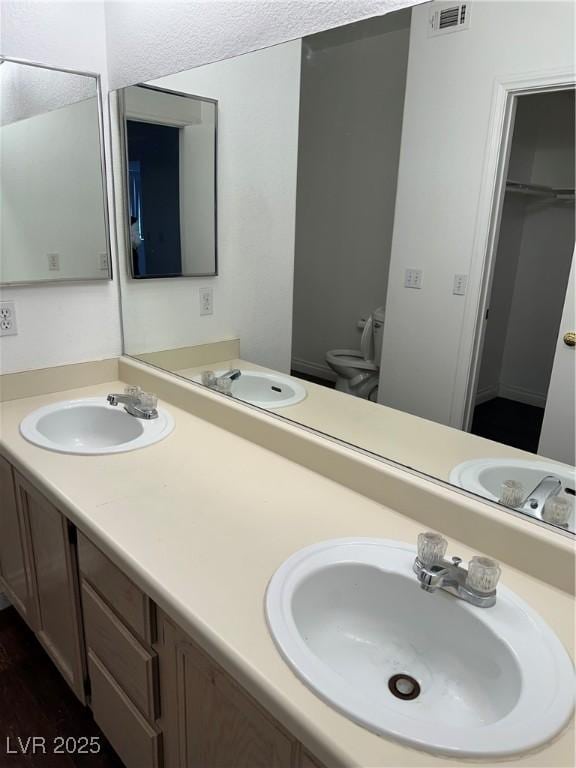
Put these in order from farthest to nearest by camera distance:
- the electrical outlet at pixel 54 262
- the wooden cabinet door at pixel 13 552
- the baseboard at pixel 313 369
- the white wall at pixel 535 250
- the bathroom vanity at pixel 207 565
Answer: the electrical outlet at pixel 54 262, the wooden cabinet door at pixel 13 552, the baseboard at pixel 313 369, the white wall at pixel 535 250, the bathroom vanity at pixel 207 565

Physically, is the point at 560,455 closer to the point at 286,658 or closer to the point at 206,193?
the point at 286,658

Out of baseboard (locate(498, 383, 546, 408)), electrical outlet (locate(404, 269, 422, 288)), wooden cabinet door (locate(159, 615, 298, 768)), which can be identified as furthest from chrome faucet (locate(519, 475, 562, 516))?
wooden cabinet door (locate(159, 615, 298, 768))

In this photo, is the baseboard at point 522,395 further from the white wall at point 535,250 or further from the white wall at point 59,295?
the white wall at point 59,295

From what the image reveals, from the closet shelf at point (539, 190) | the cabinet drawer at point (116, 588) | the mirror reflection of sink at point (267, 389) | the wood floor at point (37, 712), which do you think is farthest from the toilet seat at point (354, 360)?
the wood floor at point (37, 712)

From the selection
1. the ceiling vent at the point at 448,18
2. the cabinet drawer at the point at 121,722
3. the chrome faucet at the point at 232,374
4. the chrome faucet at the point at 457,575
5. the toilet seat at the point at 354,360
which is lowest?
the cabinet drawer at the point at 121,722

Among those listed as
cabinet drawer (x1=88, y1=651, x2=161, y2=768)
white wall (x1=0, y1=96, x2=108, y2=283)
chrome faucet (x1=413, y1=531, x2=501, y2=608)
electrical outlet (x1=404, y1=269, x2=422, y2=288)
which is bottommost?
cabinet drawer (x1=88, y1=651, x2=161, y2=768)

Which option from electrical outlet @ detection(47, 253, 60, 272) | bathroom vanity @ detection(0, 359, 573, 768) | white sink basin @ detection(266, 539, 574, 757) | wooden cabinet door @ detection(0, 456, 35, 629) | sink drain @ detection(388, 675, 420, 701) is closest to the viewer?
white sink basin @ detection(266, 539, 574, 757)

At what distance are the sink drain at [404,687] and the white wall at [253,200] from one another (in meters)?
0.93

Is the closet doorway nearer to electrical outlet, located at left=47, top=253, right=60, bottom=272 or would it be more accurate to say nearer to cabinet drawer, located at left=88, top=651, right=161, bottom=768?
cabinet drawer, located at left=88, top=651, right=161, bottom=768

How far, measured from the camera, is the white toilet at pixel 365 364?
1.36 m

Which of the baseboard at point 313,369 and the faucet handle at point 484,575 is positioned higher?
the baseboard at point 313,369

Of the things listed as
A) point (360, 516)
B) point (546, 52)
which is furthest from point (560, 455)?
point (546, 52)

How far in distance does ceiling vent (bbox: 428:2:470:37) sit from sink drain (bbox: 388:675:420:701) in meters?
1.27

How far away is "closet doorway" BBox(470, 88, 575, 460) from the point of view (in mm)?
1017
